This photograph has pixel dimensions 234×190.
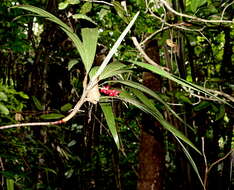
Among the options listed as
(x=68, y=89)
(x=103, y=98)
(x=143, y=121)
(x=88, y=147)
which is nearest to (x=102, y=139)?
(x=68, y=89)

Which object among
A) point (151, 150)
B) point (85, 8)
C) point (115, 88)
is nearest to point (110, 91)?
point (115, 88)

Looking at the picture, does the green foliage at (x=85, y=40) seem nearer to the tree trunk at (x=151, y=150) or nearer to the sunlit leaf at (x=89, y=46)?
the sunlit leaf at (x=89, y=46)

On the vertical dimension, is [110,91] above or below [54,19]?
below

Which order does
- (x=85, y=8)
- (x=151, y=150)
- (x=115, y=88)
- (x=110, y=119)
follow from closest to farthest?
(x=110, y=119), (x=115, y=88), (x=85, y=8), (x=151, y=150)

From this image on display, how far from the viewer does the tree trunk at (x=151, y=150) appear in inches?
54.6

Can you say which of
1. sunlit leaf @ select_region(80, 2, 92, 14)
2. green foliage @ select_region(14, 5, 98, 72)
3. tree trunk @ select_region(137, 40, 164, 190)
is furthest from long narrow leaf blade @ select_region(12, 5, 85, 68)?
tree trunk @ select_region(137, 40, 164, 190)

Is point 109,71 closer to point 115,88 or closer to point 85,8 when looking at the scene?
point 115,88

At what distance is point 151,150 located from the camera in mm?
1396

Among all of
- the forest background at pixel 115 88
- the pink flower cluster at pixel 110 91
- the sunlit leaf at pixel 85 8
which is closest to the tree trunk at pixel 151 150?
the forest background at pixel 115 88

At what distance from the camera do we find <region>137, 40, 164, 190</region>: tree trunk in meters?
1.39

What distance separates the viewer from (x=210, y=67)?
7.67 feet

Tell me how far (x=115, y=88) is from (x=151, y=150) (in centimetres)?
85

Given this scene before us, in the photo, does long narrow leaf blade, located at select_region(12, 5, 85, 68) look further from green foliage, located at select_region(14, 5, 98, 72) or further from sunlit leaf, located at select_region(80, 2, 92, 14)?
sunlit leaf, located at select_region(80, 2, 92, 14)

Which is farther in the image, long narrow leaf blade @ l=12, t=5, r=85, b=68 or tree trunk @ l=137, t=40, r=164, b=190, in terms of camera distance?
tree trunk @ l=137, t=40, r=164, b=190
